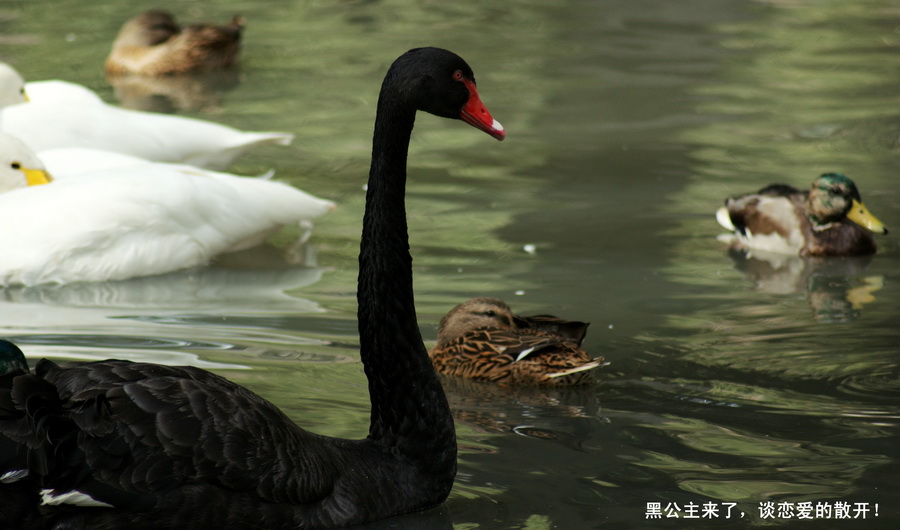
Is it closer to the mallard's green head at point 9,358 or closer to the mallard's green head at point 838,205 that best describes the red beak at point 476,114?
the mallard's green head at point 9,358

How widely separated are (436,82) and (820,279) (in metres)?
4.28

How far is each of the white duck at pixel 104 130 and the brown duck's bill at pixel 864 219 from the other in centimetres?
427

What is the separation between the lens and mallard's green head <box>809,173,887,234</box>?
341 inches

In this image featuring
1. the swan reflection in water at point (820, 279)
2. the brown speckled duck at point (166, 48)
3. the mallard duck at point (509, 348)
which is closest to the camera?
the mallard duck at point (509, 348)

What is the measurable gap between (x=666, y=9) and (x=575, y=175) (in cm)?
808

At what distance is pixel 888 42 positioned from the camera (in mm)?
15805

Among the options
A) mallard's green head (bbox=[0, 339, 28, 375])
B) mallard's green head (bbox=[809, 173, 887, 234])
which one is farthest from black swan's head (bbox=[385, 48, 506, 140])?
mallard's green head (bbox=[809, 173, 887, 234])

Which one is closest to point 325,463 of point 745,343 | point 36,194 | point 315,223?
point 745,343

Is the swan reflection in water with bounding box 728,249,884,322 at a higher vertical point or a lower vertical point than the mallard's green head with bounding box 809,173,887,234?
lower

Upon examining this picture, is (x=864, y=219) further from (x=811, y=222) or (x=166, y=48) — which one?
(x=166, y=48)

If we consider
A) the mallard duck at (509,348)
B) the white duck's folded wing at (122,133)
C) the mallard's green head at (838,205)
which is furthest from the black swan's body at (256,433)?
the white duck's folded wing at (122,133)

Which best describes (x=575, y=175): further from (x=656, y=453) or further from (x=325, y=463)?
(x=325, y=463)

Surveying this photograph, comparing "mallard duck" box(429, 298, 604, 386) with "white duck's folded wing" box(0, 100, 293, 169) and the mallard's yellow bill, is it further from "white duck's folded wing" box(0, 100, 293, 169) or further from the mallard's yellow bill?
"white duck's folded wing" box(0, 100, 293, 169)

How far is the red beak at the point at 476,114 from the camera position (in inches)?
193
